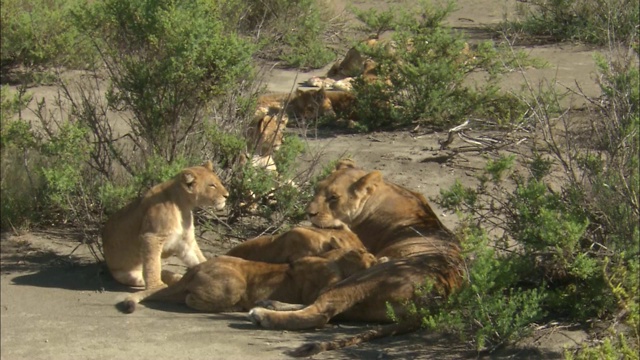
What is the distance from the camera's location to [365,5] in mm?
25672

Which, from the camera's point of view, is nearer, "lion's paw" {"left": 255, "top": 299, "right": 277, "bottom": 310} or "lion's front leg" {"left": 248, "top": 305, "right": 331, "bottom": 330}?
"lion's front leg" {"left": 248, "top": 305, "right": 331, "bottom": 330}

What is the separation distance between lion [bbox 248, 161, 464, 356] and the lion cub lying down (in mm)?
280

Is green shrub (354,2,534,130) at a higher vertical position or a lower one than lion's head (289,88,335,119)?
higher

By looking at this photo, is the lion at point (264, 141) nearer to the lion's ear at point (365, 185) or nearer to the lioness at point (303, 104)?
the lion's ear at point (365, 185)

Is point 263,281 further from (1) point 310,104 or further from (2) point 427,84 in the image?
(1) point 310,104

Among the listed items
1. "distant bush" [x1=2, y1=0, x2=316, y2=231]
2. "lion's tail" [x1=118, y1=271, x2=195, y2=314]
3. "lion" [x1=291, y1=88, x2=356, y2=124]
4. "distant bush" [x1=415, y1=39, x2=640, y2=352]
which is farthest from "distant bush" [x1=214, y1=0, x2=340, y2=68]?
"distant bush" [x1=415, y1=39, x2=640, y2=352]

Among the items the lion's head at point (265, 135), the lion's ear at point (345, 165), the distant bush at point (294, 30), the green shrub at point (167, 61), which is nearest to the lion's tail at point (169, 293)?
the lion's ear at point (345, 165)

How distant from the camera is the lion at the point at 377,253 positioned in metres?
7.30

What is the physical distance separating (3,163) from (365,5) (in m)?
16.6

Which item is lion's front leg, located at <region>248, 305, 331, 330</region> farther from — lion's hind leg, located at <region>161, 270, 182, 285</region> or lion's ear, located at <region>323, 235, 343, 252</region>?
lion's hind leg, located at <region>161, 270, 182, 285</region>

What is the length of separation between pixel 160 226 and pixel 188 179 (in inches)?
16.9

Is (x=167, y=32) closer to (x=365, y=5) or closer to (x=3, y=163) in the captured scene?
(x=3, y=163)

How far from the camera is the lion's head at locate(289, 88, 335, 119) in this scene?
1448 cm

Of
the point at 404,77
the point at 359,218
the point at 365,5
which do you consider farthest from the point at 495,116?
the point at 365,5
